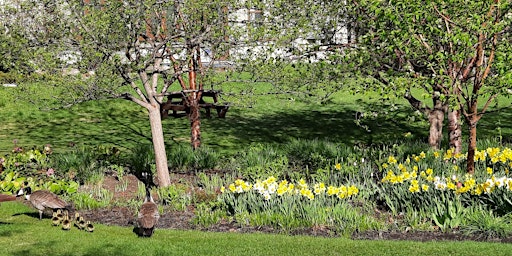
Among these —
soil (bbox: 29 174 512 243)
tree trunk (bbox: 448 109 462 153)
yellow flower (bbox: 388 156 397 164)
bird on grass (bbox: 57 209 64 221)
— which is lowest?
soil (bbox: 29 174 512 243)

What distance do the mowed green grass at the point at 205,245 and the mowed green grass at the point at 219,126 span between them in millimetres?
6886

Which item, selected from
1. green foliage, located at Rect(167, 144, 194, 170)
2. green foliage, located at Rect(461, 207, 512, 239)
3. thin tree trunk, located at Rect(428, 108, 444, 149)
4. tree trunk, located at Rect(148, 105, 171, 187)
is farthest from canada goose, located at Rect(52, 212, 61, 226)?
thin tree trunk, located at Rect(428, 108, 444, 149)

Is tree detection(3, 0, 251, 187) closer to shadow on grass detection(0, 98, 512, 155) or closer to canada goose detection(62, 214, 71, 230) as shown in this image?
canada goose detection(62, 214, 71, 230)

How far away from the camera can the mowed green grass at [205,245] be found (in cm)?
746

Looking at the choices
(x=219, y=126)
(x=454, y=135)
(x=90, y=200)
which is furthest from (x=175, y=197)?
(x=219, y=126)

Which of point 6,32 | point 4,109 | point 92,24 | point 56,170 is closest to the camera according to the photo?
point 92,24

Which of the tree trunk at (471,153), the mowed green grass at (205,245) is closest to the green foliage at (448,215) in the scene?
the mowed green grass at (205,245)

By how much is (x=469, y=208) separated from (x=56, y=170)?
22.4 feet

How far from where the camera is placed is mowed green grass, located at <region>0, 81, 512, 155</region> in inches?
649

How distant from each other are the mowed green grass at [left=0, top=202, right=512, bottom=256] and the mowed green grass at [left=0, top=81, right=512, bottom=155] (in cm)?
689

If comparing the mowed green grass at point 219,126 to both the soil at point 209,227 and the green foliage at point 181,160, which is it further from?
the soil at point 209,227

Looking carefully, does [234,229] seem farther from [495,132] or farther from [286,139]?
[495,132]

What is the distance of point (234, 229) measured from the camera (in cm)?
868

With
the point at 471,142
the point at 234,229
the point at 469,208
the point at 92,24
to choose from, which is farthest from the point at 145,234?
the point at 471,142
